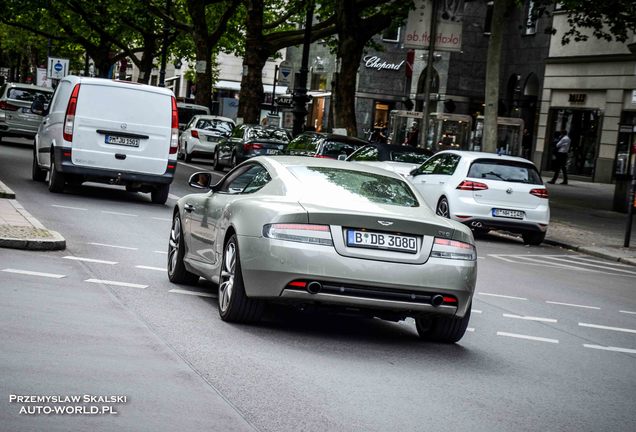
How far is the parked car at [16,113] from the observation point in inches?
1405

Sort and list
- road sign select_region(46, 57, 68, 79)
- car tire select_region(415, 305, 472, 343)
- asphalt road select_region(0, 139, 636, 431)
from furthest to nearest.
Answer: road sign select_region(46, 57, 68, 79) → car tire select_region(415, 305, 472, 343) → asphalt road select_region(0, 139, 636, 431)

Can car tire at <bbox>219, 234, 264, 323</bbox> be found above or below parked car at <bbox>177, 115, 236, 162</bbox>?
above

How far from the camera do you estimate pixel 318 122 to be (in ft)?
234

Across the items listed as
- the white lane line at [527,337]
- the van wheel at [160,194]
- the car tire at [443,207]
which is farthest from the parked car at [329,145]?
the white lane line at [527,337]

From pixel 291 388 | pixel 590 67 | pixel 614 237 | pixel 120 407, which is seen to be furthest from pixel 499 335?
pixel 590 67

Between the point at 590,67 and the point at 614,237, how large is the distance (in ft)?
66.9

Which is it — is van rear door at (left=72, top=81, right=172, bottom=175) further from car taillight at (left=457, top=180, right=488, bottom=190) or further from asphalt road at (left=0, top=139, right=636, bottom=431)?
asphalt road at (left=0, top=139, right=636, bottom=431)

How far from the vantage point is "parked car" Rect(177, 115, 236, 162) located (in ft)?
136

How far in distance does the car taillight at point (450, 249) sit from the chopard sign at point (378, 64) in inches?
2299

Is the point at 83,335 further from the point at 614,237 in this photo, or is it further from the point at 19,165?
the point at 19,165

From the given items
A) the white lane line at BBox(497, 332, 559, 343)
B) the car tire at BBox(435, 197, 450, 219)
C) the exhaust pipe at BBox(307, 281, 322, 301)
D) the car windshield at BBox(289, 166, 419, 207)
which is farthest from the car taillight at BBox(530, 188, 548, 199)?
the exhaust pipe at BBox(307, 281, 322, 301)

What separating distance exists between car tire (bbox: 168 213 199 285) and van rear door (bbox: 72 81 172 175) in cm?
856

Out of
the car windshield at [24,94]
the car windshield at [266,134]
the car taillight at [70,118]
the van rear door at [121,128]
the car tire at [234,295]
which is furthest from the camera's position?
the car windshield at [24,94]

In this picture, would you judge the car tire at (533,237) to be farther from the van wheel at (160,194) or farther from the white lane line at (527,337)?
the white lane line at (527,337)
